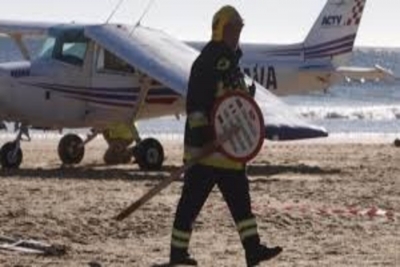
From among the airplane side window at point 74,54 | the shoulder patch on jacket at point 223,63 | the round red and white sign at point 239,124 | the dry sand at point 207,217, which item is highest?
the airplane side window at point 74,54

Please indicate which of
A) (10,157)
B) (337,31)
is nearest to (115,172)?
(10,157)

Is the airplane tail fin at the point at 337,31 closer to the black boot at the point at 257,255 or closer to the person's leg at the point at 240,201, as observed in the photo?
the person's leg at the point at 240,201

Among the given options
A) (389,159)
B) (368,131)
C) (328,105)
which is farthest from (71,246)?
(328,105)

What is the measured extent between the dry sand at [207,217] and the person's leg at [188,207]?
0.95ft

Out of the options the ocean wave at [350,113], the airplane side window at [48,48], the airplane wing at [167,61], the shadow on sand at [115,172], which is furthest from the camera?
the ocean wave at [350,113]

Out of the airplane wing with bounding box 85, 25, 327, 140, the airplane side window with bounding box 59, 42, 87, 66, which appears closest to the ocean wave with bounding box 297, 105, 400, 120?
the airplane wing with bounding box 85, 25, 327, 140

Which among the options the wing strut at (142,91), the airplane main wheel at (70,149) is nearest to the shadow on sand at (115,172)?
the airplane main wheel at (70,149)

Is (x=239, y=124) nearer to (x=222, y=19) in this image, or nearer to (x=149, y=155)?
(x=222, y=19)

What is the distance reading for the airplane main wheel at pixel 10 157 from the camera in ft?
54.7

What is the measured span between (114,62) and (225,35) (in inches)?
338

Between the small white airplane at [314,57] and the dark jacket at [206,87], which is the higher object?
the small white airplane at [314,57]

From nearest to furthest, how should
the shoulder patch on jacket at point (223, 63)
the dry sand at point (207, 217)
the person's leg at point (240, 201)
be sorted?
1. the shoulder patch on jacket at point (223, 63)
2. the person's leg at point (240, 201)
3. the dry sand at point (207, 217)

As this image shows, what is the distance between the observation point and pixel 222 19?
8.41 meters

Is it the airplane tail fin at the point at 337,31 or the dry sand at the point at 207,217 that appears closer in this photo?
the dry sand at the point at 207,217
